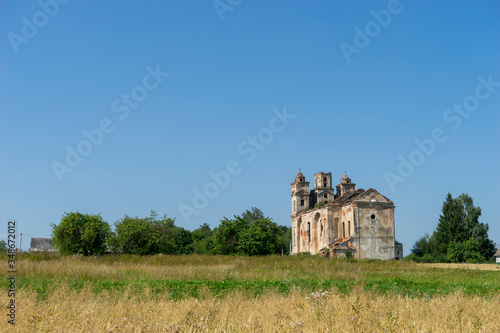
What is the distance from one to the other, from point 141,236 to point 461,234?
4740 cm

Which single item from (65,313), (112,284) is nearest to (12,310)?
(65,313)

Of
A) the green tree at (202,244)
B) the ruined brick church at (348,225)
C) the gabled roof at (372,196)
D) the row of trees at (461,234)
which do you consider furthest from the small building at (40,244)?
the row of trees at (461,234)

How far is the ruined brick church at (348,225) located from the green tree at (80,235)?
25123mm

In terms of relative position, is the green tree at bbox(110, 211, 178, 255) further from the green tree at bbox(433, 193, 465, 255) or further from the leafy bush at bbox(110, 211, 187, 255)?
the green tree at bbox(433, 193, 465, 255)

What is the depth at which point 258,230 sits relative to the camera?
54938mm

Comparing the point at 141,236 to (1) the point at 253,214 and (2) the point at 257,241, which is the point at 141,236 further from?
(1) the point at 253,214

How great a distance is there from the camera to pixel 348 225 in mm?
55031

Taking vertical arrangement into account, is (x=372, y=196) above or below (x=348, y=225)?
above

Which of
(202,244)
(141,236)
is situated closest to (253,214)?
(202,244)

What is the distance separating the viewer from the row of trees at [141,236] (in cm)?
4562

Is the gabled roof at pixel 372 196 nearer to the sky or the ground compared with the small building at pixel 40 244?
nearer to the sky

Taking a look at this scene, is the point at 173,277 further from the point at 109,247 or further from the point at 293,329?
the point at 109,247

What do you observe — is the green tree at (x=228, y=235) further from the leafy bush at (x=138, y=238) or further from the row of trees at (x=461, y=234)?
the row of trees at (x=461, y=234)

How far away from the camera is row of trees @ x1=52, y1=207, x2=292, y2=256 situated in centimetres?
4562
